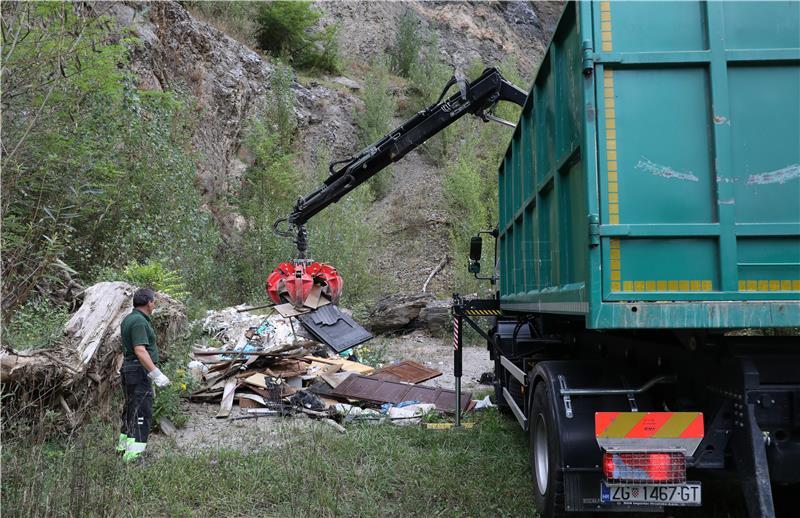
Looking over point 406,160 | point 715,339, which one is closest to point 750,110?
point 715,339

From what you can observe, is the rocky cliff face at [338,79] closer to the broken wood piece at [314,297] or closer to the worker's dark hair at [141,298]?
the worker's dark hair at [141,298]

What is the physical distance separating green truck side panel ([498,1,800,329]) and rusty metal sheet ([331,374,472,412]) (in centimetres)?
551

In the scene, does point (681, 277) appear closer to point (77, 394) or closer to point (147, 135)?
point (77, 394)

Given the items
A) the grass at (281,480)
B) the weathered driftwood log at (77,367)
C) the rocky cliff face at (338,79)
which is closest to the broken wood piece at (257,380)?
the weathered driftwood log at (77,367)

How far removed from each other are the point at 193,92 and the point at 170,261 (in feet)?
27.2

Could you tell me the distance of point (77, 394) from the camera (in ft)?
18.4

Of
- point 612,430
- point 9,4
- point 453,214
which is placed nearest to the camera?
point 612,430

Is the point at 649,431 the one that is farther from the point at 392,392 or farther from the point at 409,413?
the point at 392,392

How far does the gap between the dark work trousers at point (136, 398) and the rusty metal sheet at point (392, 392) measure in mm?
3225

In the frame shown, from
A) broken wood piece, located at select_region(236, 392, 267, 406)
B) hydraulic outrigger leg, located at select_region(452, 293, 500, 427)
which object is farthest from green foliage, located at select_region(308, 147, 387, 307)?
hydraulic outrigger leg, located at select_region(452, 293, 500, 427)

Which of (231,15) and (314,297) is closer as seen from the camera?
(314,297)

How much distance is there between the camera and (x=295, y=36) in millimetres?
29562

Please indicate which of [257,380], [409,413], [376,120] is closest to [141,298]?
[257,380]

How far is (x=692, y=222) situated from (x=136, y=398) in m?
5.09
